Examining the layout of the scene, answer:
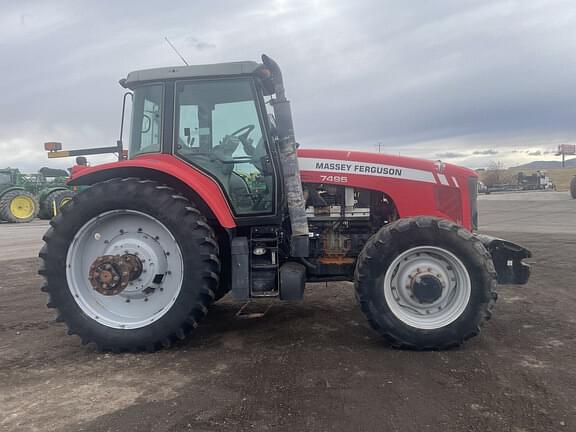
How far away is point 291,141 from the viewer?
4090 mm

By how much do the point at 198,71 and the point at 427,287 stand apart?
2.79 metres

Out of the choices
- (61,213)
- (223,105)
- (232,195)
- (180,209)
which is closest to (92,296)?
(61,213)

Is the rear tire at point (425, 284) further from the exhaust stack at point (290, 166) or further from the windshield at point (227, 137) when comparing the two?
the windshield at point (227, 137)

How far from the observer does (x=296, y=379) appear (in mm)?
3295

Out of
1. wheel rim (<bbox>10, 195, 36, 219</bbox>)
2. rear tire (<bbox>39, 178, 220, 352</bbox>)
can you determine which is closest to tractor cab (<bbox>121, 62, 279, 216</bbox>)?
rear tire (<bbox>39, 178, 220, 352</bbox>)

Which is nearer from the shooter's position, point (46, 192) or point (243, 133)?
point (243, 133)

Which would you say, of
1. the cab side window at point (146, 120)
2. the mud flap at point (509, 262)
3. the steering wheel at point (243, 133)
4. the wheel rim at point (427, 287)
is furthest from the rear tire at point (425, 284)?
the cab side window at point (146, 120)

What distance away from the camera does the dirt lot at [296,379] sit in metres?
2.74

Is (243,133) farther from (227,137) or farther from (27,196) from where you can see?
(27,196)

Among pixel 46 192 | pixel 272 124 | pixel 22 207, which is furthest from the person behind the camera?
pixel 46 192

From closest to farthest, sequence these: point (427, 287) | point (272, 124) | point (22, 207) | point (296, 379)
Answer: point (296, 379), point (427, 287), point (272, 124), point (22, 207)

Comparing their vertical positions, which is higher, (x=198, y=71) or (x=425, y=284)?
(x=198, y=71)

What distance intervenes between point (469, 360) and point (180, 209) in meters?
2.65

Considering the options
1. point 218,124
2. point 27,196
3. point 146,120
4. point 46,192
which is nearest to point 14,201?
point 27,196
